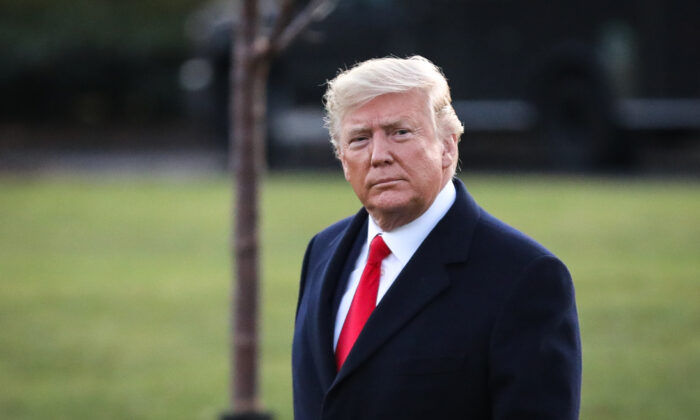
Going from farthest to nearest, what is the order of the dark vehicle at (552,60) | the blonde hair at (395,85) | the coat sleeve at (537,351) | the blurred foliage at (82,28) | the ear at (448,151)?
the blurred foliage at (82,28), the dark vehicle at (552,60), the ear at (448,151), the blonde hair at (395,85), the coat sleeve at (537,351)

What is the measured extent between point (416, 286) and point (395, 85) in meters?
0.47

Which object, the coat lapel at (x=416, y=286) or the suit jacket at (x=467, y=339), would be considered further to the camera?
the coat lapel at (x=416, y=286)

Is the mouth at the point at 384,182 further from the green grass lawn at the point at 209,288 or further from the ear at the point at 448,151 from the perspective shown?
the green grass lawn at the point at 209,288

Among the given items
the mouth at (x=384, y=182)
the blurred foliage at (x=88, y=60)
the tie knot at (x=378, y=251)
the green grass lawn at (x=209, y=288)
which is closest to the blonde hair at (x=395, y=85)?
the mouth at (x=384, y=182)

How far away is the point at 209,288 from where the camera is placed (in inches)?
340

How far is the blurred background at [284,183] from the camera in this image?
6.32 meters

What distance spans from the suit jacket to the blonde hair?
9.2 inches

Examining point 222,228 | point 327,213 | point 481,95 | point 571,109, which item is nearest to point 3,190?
point 222,228

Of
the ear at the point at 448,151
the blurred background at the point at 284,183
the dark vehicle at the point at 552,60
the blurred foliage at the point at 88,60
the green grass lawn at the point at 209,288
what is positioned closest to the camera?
the ear at the point at 448,151

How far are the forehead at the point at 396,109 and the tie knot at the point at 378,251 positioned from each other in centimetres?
29

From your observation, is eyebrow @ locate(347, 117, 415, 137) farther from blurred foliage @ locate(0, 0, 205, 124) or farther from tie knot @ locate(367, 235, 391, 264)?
blurred foliage @ locate(0, 0, 205, 124)

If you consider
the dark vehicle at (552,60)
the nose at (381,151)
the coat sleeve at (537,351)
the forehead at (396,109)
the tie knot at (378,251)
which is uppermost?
the dark vehicle at (552,60)

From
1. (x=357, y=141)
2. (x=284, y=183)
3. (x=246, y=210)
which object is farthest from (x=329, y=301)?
(x=284, y=183)

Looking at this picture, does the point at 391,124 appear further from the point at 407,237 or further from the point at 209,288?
the point at 209,288
